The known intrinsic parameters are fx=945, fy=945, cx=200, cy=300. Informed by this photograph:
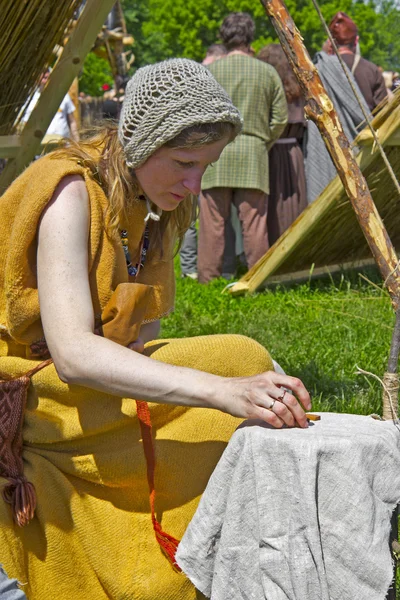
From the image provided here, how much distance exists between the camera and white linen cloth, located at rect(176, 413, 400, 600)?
1857 mm

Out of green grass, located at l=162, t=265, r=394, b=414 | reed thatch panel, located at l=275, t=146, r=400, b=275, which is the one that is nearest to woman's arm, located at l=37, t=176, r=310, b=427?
green grass, located at l=162, t=265, r=394, b=414

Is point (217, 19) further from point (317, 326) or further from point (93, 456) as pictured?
point (93, 456)

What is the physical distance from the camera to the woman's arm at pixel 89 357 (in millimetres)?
1935

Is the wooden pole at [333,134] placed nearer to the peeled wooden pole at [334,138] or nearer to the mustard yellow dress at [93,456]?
the peeled wooden pole at [334,138]

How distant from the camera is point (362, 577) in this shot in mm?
1861

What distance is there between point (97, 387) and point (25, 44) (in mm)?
1997

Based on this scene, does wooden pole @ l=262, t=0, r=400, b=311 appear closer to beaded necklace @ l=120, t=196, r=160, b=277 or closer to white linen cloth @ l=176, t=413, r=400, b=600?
beaded necklace @ l=120, t=196, r=160, b=277

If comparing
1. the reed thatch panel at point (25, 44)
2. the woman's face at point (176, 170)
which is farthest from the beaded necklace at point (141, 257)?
the reed thatch panel at point (25, 44)

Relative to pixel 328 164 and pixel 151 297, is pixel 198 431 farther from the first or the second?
pixel 328 164

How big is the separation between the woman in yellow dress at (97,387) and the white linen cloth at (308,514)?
33 centimetres

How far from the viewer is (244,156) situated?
674 centimetres

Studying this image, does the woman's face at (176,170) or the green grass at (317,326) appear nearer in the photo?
the woman's face at (176,170)

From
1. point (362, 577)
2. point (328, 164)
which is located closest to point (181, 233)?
point (362, 577)

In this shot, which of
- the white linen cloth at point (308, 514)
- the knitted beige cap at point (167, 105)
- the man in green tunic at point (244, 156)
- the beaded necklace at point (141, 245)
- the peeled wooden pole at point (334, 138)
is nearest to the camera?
the white linen cloth at point (308, 514)
